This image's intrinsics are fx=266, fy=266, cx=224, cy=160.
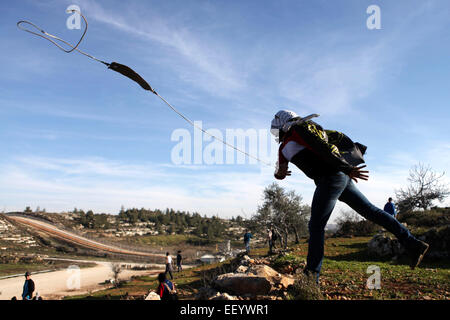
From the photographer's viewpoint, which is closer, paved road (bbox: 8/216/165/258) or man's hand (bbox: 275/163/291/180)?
man's hand (bbox: 275/163/291/180)

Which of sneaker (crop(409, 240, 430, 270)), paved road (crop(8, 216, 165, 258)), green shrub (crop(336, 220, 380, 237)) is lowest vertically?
paved road (crop(8, 216, 165, 258))

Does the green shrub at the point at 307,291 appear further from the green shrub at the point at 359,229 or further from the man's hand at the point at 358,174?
the green shrub at the point at 359,229

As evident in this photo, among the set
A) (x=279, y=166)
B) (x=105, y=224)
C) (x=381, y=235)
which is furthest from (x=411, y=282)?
(x=105, y=224)

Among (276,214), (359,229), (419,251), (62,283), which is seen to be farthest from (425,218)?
(62,283)

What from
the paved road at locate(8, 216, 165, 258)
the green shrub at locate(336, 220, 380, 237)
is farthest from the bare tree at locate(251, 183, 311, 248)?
the paved road at locate(8, 216, 165, 258)

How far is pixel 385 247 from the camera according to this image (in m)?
11.1

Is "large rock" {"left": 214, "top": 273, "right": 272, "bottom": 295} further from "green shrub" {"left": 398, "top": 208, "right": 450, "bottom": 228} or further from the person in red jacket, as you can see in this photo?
"green shrub" {"left": 398, "top": 208, "right": 450, "bottom": 228}

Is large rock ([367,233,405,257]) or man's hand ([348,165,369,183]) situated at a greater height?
man's hand ([348,165,369,183])

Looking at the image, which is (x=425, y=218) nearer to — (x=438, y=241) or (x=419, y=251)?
(x=438, y=241)

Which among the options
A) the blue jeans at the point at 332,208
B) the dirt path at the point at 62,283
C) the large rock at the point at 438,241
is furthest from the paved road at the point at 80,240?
the blue jeans at the point at 332,208

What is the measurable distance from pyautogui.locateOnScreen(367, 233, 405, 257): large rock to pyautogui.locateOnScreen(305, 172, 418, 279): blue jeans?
9.17m

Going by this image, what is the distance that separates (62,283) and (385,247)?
2692 centimetres

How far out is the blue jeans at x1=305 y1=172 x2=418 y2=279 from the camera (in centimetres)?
304

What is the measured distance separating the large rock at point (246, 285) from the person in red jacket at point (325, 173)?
829mm
